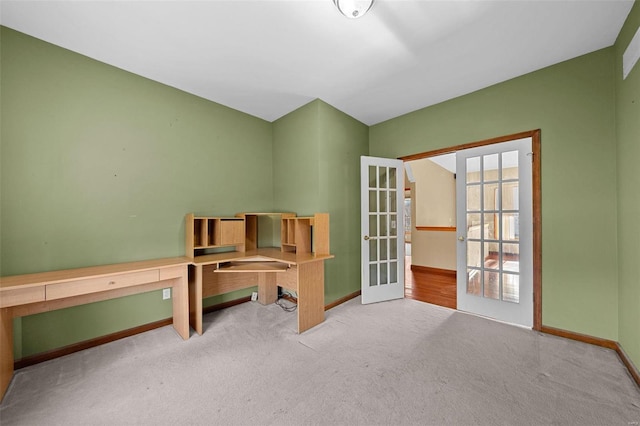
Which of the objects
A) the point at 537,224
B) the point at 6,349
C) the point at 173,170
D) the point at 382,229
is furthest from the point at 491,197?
the point at 6,349

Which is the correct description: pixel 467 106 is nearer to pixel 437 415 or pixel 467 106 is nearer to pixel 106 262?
pixel 437 415

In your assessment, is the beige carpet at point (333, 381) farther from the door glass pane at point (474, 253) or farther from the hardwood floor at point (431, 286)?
the hardwood floor at point (431, 286)

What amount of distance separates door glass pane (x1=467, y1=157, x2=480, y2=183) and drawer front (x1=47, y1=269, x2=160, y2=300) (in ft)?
11.2

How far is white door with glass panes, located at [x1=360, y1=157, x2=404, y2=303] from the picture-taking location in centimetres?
315

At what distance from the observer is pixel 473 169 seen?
2.73 m

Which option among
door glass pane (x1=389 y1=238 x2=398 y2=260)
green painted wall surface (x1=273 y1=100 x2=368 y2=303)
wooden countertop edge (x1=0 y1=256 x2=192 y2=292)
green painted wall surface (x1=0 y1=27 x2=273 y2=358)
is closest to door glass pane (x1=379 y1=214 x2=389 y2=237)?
door glass pane (x1=389 y1=238 x2=398 y2=260)

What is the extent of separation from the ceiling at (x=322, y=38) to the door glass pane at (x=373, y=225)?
5.26 feet

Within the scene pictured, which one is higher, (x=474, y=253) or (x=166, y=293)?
(x=474, y=253)

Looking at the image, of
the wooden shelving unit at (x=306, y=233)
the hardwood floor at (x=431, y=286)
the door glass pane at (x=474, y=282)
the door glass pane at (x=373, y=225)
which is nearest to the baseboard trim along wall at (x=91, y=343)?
the wooden shelving unit at (x=306, y=233)

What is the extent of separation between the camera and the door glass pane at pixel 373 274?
3.17m

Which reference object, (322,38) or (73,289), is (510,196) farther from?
(73,289)

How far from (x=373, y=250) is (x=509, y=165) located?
1813 mm

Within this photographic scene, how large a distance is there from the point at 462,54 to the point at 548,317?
261 centimetres

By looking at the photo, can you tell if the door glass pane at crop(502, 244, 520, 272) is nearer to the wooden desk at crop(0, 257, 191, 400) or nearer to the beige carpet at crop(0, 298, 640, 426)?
the beige carpet at crop(0, 298, 640, 426)
